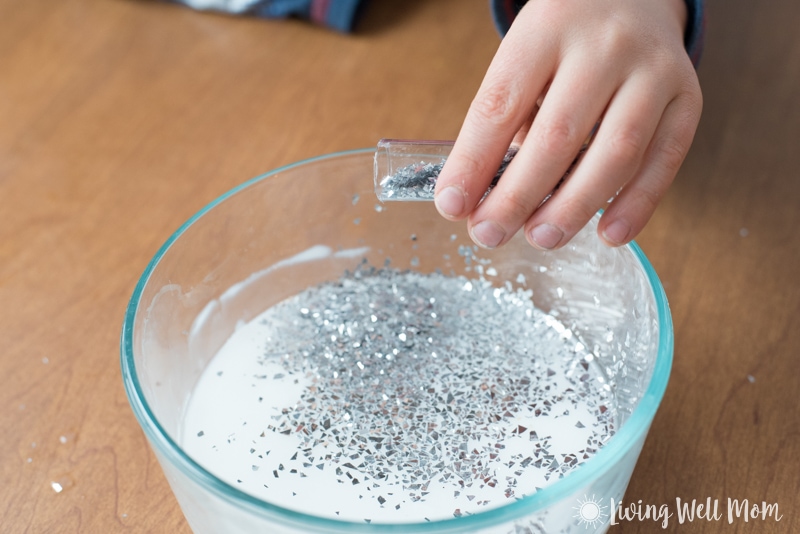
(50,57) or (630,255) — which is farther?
(50,57)

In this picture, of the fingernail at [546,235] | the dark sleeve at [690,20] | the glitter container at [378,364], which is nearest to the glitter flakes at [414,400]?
the glitter container at [378,364]

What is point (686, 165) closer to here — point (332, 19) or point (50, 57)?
point (332, 19)

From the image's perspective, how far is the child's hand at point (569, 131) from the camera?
450 millimetres

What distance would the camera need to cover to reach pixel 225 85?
0.85 m

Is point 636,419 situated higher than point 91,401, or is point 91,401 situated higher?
point 636,419

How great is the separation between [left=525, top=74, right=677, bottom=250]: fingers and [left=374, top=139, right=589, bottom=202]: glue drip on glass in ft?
0.12

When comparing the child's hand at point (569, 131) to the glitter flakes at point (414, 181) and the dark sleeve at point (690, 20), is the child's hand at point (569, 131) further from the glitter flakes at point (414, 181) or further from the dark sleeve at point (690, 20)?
the dark sleeve at point (690, 20)

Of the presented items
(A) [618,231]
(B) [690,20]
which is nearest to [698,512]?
(A) [618,231]

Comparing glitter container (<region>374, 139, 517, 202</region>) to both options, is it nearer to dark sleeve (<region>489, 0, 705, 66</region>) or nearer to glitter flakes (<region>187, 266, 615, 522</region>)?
glitter flakes (<region>187, 266, 615, 522</region>)

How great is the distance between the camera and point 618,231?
18.5 inches

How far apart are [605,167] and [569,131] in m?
0.03

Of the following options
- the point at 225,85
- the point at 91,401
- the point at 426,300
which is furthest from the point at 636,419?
the point at 225,85

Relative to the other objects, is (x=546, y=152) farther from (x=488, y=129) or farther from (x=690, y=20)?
(x=690, y=20)

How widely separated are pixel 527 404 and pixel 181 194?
0.38 meters
